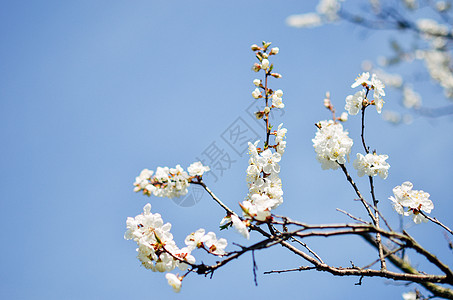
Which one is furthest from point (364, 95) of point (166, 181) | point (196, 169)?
point (166, 181)

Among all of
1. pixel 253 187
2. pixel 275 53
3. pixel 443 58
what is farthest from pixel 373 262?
pixel 443 58

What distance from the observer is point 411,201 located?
6.71 feet

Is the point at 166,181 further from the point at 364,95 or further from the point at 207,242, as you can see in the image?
the point at 364,95

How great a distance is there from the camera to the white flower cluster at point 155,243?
1897 millimetres

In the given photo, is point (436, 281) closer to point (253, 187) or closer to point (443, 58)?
point (253, 187)

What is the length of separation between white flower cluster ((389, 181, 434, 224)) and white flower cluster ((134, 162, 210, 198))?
1.27m

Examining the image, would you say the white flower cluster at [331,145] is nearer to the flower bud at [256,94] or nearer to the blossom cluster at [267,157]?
the blossom cluster at [267,157]

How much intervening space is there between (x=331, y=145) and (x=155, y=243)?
129 centimetres

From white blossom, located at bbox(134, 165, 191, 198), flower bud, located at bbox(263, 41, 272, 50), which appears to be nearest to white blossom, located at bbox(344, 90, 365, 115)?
flower bud, located at bbox(263, 41, 272, 50)

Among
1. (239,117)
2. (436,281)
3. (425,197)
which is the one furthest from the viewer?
(239,117)

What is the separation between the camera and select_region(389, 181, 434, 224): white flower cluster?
2037mm

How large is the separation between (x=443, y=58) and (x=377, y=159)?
8.05 meters

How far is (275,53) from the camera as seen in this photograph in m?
2.44

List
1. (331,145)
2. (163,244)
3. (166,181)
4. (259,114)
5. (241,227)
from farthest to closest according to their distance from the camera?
(259,114)
(331,145)
(166,181)
(163,244)
(241,227)
